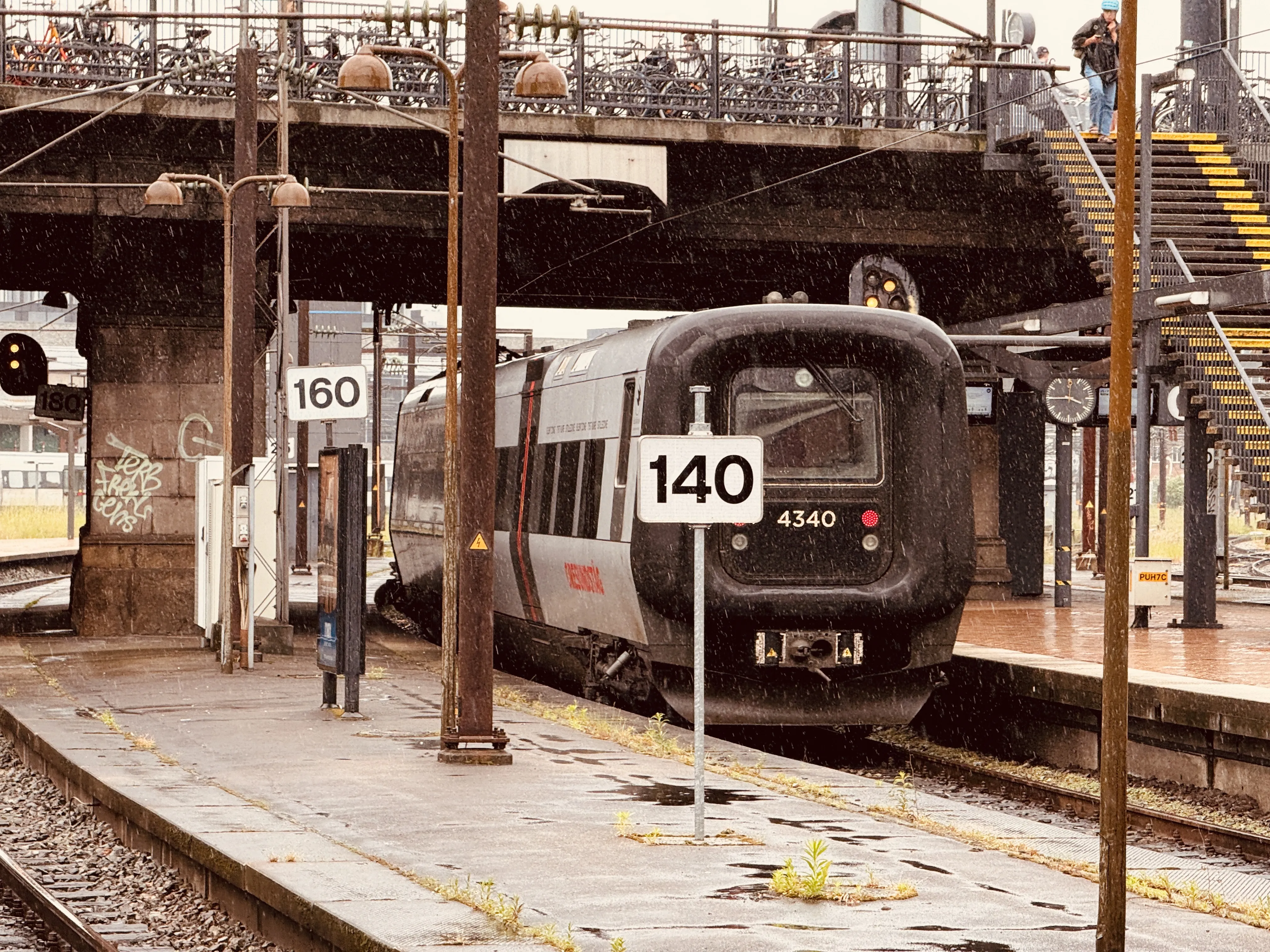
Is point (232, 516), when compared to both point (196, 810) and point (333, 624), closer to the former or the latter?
point (333, 624)

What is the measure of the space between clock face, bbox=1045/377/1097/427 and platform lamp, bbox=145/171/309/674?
8.81 meters

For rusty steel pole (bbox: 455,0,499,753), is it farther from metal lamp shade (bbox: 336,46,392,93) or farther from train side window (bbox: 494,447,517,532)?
train side window (bbox: 494,447,517,532)

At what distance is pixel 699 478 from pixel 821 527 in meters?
5.98

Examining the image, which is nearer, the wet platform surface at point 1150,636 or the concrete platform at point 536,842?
the concrete platform at point 536,842

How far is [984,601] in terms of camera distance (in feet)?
94.1

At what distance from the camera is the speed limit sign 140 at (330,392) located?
18906mm

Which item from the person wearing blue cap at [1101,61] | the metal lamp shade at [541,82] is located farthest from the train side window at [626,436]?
the person wearing blue cap at [1101,61]

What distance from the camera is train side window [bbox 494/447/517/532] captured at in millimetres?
20328

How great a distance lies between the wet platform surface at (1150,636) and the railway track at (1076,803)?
1.57 meters

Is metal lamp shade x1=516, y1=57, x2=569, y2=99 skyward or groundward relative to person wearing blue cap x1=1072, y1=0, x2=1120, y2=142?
groundward

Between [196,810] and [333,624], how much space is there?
4758 millimetres

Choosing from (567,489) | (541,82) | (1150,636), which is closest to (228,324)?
(567,489)


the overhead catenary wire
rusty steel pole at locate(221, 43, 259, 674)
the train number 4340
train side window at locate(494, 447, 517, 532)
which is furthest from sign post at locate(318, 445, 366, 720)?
the overhead catenary wire

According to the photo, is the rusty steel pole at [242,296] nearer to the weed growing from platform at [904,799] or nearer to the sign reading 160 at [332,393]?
the sign reading 160 at [332,393]
